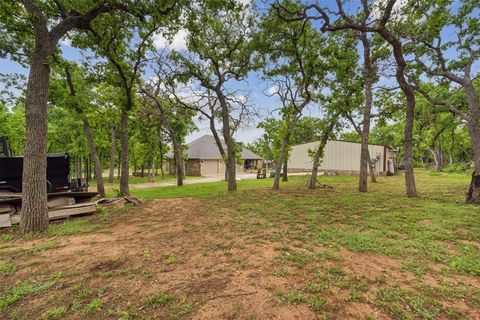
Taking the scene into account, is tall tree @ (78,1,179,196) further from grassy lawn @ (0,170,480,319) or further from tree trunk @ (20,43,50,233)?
grassy lawn @ (0,170,480,319)

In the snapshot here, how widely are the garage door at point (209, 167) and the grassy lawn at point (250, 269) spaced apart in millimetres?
24185

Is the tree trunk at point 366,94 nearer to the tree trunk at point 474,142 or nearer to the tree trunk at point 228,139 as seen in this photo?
the tree trunk at point 474,142

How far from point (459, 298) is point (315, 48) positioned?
1093cm

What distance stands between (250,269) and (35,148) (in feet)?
19.3

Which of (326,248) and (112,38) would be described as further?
(112,38)

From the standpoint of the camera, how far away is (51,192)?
8773mm

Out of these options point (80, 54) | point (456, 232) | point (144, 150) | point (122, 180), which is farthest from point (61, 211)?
point (144, 150)

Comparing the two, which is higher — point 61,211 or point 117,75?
point 117,75

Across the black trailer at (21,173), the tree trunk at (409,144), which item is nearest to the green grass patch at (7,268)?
the black trailer at (21,173)

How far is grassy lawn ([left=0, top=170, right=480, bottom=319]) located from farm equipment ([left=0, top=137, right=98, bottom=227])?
781mm

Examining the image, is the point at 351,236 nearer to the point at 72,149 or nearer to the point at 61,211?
the point at 61,211

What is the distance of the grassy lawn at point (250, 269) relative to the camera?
2475mm

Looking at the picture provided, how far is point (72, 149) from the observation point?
65.4 feet

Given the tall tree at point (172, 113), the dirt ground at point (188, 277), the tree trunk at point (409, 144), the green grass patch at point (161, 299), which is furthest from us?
the tall tree at point (172, 113)
